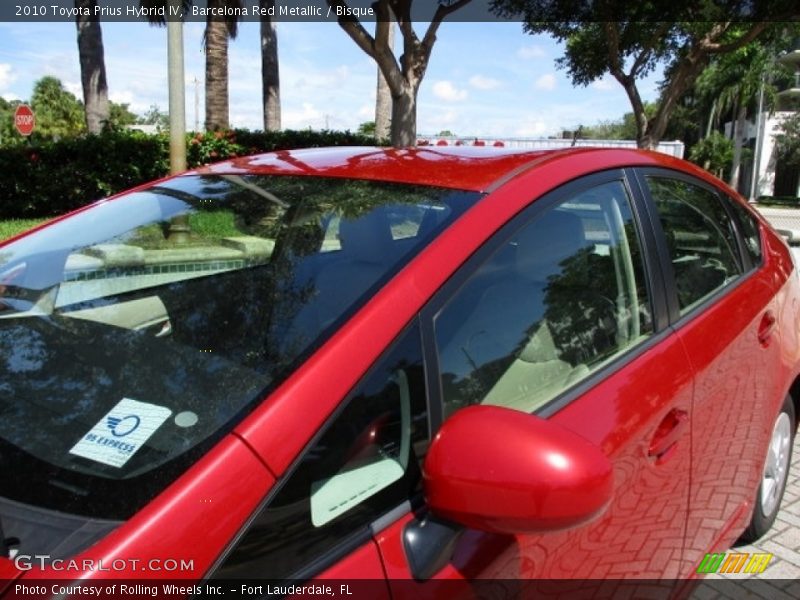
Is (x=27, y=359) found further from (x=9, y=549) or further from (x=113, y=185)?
(x=113, y=185)

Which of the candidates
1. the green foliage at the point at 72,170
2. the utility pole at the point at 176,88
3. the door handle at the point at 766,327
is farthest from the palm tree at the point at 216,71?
the door handle at the point at 766,327

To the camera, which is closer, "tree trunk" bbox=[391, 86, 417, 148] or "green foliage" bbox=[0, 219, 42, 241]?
"green foliage" bbox=[0, 219, 42, 241]

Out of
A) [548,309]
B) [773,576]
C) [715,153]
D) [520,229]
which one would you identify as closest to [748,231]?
[773,576]

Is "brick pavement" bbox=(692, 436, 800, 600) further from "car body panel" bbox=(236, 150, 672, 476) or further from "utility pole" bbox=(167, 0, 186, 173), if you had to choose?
"utility pole" bbox=(167, 0, 186, 173)

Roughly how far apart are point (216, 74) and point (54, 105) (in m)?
61.4

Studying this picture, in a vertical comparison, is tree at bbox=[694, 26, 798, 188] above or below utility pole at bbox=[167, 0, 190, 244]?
above

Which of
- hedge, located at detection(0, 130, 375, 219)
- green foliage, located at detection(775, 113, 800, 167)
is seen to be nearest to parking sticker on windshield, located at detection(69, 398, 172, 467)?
hedge, located at detection(0, 130, 375, 219)

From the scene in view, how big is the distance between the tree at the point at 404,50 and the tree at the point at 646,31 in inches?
147

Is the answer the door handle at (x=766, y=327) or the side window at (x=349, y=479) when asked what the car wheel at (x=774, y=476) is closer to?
the door handle at (x=766, y=327)

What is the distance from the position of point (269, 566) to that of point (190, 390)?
0.40 meters

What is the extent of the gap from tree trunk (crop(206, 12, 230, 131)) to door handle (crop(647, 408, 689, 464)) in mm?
13190

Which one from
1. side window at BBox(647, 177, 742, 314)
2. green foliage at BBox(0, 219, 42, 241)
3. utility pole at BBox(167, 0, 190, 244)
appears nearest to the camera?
side window at BBox(647, 177, 742, 314)

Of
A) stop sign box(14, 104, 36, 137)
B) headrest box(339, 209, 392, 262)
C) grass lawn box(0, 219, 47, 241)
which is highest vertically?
stop sign box(14, 104, 36, 137)

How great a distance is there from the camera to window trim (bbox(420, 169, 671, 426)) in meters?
1.43
